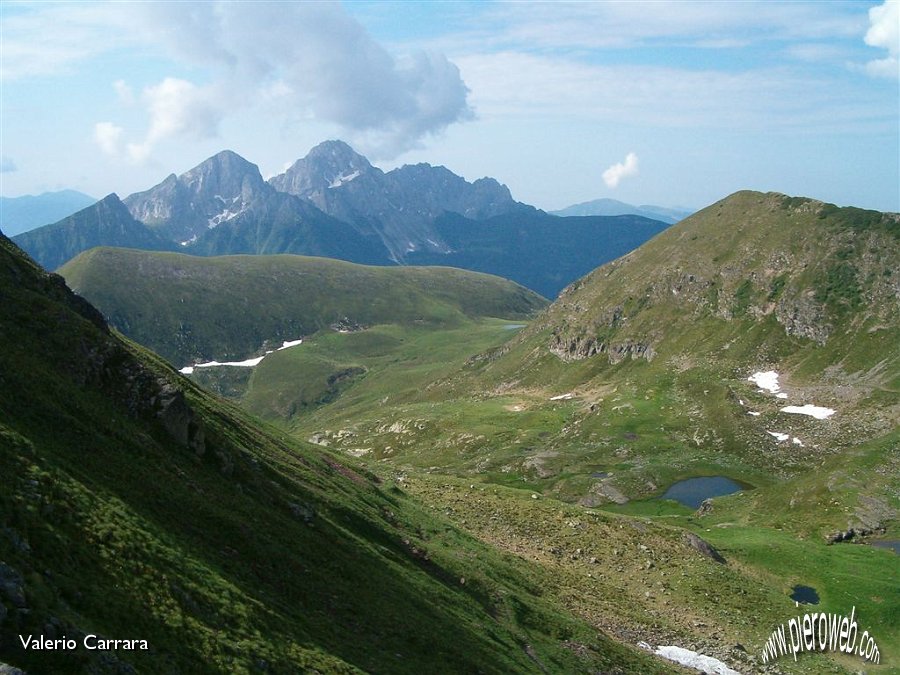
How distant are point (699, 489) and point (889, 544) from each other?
3620 cm

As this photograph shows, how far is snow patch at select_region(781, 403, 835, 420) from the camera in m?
122

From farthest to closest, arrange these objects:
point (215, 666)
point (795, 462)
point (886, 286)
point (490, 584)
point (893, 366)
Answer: point (886, 286) → point (893, 366) → point (795, 462) → point (490, 584) → point (215, 666)

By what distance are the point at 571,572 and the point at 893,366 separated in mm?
110879

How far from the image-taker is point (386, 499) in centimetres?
5844

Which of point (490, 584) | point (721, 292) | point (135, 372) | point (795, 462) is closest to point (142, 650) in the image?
point (135, 372)

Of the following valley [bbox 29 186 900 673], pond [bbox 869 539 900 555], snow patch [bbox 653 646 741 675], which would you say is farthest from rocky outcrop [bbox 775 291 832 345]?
snow patch [bbox 653 646 741 675]

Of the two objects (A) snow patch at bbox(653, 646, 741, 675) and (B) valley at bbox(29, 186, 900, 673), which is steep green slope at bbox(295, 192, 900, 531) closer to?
(B) valley at bbox(29, 186, 900, 673)

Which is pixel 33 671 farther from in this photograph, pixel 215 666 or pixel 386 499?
pixel 386 499

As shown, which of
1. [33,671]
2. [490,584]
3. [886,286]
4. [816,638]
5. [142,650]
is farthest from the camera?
[886,286]

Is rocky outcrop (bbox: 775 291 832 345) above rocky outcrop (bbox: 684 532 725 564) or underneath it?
above

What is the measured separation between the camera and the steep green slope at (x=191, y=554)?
20844 mm

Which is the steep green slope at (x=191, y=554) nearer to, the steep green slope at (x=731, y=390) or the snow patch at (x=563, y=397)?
the steep green slope at (x=731, y=390)

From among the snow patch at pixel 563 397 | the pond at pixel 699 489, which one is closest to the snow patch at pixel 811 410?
the pond at pixel 699 489

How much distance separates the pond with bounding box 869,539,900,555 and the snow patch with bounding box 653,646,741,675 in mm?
37699
